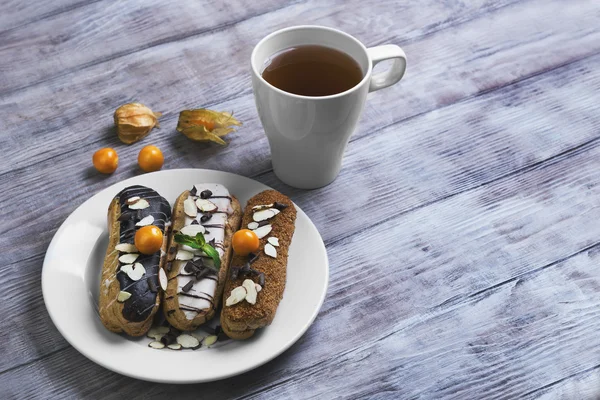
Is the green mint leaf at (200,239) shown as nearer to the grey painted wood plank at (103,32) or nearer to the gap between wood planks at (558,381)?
the gap between wood planks at (558,381)

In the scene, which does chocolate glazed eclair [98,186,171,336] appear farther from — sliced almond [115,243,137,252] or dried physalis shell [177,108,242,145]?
dried physalis shell [177,108,242,145]

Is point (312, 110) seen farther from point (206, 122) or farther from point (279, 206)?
point (206, 122)

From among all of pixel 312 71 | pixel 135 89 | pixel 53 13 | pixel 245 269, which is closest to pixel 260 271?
pixel 245 269

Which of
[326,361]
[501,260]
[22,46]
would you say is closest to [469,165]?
[501,260]

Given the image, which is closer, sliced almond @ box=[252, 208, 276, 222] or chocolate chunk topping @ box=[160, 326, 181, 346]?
chocolate chunk topping @ box=[160, 326, 181, 346]

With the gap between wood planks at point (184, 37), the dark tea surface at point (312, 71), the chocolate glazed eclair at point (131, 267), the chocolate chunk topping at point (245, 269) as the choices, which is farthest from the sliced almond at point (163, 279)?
the gap between wood planks at point (184, 37)

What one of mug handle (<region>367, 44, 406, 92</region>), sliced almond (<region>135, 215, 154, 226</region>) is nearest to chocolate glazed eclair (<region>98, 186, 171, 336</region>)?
sliced almond (<region>135, 215, 154, 226</region>)

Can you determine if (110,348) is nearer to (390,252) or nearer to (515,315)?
(390,252)
